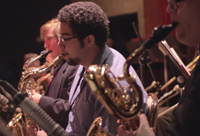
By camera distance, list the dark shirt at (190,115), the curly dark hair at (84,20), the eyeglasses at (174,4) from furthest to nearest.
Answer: the curly dark hair at (84,20) → the eyeglasses at (174,4) → the dark shirt at (190,115)

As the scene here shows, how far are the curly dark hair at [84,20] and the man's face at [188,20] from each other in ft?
2.89

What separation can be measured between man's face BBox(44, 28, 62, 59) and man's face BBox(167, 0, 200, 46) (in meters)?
1.60

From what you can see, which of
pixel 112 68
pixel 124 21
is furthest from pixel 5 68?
pixel 124 21

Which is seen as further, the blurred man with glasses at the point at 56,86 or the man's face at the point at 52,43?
the man's face at the point at 52,43

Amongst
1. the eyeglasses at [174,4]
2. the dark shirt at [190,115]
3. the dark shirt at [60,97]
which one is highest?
the eyeglasses at [174,4]

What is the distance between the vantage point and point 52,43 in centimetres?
236

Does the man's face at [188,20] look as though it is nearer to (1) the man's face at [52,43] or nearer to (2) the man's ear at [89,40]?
(2) the man's ear at [89,40]

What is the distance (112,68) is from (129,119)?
1.77 ft

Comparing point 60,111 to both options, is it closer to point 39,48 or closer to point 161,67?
point 39,48

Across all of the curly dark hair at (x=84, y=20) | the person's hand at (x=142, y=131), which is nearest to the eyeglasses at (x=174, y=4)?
the person's hand at (x=142, y=131)

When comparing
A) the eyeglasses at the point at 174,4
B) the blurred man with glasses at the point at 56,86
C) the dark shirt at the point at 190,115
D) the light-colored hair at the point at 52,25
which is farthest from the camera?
the light-colored hair at the point at 52,25

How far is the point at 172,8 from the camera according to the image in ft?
3.12

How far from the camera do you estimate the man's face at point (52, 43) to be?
92.6 inches

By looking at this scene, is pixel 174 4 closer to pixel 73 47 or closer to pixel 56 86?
pixel 73 47
